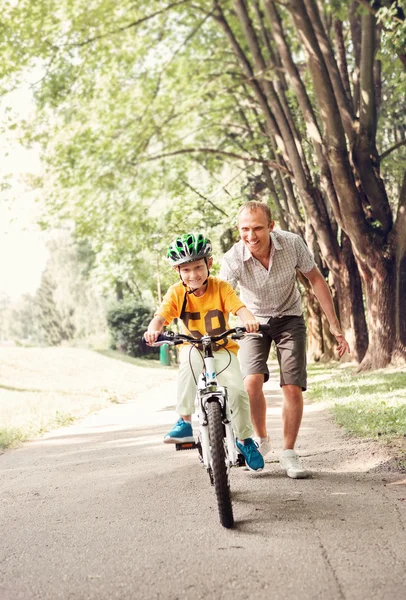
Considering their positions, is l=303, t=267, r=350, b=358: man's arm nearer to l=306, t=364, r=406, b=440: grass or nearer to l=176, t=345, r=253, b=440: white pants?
l=176, t=345, r=253, b=440: white pants

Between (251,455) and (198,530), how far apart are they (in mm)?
1044

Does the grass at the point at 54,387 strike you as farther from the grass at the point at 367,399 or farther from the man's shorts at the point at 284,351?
the man's shorts at the point at 284,351

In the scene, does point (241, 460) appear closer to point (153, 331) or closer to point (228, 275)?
point (153, 331)

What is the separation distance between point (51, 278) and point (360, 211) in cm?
4748

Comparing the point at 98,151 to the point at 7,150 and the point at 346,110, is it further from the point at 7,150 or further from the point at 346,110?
the point at 346,110

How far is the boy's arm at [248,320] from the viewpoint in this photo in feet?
17.0

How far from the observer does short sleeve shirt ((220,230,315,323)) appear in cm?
623

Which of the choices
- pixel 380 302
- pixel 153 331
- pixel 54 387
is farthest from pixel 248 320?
pixel 54 387

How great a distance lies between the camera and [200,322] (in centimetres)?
575

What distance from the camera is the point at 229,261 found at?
6.23m

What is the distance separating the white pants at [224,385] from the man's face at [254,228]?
0.93 m

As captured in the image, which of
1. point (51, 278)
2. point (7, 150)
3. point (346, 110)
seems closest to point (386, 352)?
point (346, 110)

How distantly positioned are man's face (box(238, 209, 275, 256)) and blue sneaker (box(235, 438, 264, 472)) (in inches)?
59.7

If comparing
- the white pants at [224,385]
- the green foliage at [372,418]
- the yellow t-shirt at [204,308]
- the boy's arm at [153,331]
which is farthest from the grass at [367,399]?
the boy's arm at [153,331]
